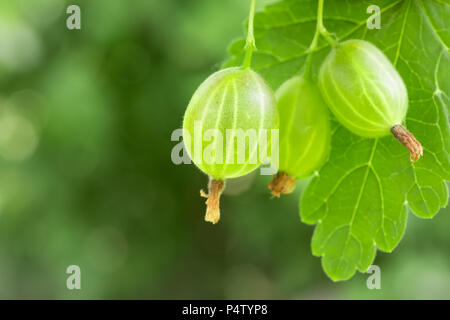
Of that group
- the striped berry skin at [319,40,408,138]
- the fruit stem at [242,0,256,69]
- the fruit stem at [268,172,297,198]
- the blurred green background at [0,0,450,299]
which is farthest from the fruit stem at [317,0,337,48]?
the blurred green background at [0,0,450,299]

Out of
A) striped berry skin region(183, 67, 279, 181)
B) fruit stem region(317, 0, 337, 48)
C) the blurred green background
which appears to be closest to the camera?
striped berry skin region(183, 67, 279, 181)

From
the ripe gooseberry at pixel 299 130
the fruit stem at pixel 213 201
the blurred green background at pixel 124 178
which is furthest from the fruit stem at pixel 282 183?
the blurred green background at pixel 124 178

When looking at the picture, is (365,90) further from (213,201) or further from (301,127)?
(213,201)

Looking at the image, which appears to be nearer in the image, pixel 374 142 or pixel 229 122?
pixel 229 122

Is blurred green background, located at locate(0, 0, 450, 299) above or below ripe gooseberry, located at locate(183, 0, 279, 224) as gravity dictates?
above

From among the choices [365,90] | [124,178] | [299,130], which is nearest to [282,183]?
[299,130]

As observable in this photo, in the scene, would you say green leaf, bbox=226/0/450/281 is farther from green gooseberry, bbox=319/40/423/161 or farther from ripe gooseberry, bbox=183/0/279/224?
ripe gooseberry, bbox=183/0/279/224
